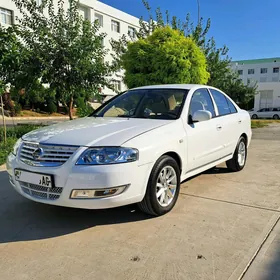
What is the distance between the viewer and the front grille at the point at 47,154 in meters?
3.04

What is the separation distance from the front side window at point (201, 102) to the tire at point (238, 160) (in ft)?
3.63

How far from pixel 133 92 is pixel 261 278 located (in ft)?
10.8

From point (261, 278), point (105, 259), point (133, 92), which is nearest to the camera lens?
point (261, 278)

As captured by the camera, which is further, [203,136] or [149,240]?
[203,136]

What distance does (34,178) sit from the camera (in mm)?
3143

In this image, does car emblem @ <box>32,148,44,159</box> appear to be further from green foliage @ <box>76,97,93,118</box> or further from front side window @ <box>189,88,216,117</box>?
green foliage @ <box>76,97,93,118</box>

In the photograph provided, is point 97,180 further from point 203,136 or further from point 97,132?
point 203,136

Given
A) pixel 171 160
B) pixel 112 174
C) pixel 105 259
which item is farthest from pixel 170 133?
pixel 105 259

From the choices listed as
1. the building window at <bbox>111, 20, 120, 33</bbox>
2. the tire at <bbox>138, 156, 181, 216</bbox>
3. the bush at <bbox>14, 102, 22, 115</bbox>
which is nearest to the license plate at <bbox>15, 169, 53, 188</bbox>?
→ the tire at <bbox>138, 156, 181, 216</bbox>

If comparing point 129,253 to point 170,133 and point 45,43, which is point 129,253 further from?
point 45,43

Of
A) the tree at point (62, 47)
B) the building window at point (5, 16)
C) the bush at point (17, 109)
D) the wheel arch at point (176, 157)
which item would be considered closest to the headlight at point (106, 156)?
the wheel arch at point (176, 157)

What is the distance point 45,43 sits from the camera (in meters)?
8.77

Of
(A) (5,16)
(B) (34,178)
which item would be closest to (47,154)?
(B) (34,178)

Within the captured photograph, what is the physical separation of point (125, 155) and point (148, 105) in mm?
1524
